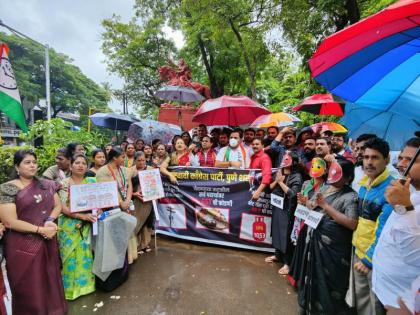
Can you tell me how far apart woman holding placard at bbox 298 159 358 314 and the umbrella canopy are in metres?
7.33

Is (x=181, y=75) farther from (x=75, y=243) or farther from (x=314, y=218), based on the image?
(x=314, y=218)

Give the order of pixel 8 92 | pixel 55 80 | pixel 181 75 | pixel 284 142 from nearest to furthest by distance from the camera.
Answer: pixel 8 92
pixel 284 142
pixel 181 75
pixel 55 80

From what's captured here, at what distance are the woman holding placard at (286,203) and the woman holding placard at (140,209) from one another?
2173 millimetres

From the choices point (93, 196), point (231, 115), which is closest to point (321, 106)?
point (231, 115)

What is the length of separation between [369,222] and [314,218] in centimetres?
51

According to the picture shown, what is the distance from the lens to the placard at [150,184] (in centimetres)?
396

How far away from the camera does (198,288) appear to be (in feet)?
10.2

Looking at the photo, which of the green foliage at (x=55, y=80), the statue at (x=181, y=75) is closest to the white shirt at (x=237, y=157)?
the statue at (x=181, y=75)

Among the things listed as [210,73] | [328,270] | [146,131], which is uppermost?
[210,73]

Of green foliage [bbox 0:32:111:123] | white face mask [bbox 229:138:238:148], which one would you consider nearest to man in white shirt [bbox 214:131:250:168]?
white face mask [bbox 229:138:238:148]

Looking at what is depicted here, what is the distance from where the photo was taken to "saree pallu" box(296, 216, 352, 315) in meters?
2.26

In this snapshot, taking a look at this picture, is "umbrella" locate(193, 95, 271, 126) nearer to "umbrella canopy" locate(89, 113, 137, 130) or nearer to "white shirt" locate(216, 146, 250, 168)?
"white shirt" locate(216, 146, 250, 168)

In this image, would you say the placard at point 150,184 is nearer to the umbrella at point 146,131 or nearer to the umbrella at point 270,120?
the umbrella at point 270,120

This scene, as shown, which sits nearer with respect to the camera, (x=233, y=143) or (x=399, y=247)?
(x=399, y=247)
